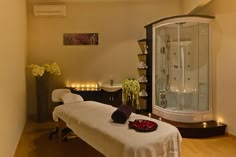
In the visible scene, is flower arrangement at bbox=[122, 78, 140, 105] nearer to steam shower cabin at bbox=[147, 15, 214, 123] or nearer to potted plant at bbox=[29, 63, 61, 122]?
steam shower cabin at bbox=[147, 15, 214, 123]

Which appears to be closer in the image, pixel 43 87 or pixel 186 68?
pixel 186 68

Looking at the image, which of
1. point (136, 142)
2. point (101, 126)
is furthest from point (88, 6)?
point (136, 142)

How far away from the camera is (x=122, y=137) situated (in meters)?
2.44

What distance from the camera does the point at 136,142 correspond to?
92.0 inches

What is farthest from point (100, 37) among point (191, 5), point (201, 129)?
point (201, 129)

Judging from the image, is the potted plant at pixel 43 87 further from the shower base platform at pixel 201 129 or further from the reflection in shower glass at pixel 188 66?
the shower base platform at pixel 201 129

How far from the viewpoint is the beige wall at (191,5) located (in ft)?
14.8

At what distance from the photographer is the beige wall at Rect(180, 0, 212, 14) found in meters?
4.52

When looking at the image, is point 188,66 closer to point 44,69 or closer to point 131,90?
point 131,90

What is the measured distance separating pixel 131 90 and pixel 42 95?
1.80 metres

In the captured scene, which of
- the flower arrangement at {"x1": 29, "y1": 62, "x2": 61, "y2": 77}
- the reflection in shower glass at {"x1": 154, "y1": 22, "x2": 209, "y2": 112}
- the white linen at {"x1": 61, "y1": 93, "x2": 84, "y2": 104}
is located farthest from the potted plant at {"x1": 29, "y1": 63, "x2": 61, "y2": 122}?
the reflection in shower glass at {"x1": 154, "y1": 22, "x2": 209, "y2": 112}

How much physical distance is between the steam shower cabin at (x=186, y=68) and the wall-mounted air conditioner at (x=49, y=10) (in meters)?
2.04

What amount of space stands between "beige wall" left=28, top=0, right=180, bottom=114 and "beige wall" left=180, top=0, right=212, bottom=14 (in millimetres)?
255

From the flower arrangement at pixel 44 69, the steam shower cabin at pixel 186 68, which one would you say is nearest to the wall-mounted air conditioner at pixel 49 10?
the flower arrangement at pixel 44 69
